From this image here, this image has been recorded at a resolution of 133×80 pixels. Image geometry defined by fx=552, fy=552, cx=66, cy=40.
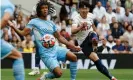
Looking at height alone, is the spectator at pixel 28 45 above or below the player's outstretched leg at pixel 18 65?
below

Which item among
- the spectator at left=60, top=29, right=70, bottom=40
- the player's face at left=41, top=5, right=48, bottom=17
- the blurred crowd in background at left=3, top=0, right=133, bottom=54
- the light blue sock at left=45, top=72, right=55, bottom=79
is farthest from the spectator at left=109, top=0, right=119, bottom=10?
the player's face at left=41, top=5, right=48, bottom=17

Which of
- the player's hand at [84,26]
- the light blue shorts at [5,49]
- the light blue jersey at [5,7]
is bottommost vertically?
the player's hand at [84,26]

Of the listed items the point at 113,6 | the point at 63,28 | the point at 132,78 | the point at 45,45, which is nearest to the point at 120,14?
the point at 113,6

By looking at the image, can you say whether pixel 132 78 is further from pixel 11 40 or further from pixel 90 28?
pixel 11 40

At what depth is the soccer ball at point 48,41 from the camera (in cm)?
1195

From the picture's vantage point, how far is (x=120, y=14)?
26.2 m

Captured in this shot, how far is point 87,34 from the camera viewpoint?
1462 cm

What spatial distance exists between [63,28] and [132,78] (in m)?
7.93

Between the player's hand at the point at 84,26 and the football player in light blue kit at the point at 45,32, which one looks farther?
the player's hand at the point at 84,26

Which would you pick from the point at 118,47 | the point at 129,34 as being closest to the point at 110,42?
the point at 118,47

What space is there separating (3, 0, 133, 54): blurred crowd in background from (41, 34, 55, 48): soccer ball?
9.97 m

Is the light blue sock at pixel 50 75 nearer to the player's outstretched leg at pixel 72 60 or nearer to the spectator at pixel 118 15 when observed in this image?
the player's outstretched leg at pixel 72 60

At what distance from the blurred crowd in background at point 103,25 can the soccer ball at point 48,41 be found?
32.7 feet

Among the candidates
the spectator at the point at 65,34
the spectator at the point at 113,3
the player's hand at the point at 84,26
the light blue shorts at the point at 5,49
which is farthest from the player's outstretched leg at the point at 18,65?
the spectator at the point at 113,3
